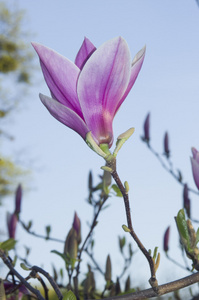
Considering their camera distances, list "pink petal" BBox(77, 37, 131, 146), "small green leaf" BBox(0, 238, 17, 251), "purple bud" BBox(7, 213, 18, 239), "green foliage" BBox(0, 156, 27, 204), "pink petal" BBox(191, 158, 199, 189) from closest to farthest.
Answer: "pink petal" BBox(77, 37, 131, 146), "pink petal" BBox(191, 158, 199, 189), "small green leaf" BBox(0, 238, 17, 251), "purple bud" BBox(7, 213, 18, 239), "green foliage" BBox(0, 156, 27, 204)

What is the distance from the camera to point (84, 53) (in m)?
0.48

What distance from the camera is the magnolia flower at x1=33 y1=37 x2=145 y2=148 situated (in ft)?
1.36

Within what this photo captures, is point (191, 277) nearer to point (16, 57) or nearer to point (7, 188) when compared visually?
point (7, 188)

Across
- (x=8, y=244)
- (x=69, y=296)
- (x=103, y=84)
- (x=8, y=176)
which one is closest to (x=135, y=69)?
(x=103, y=84)

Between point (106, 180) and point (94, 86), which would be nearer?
point (94, 86)

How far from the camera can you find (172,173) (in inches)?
60.3

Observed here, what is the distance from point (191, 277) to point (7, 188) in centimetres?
934

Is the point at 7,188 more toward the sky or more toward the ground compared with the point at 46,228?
more toward the sky

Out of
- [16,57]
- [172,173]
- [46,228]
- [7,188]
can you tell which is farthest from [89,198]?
[16,57]

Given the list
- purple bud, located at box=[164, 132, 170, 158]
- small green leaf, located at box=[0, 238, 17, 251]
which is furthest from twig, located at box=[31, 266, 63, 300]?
purple bud, located at box=[164, 132, 170, 158]

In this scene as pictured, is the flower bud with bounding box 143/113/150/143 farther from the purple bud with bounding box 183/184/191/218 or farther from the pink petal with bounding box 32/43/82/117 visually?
the pink petal with bounding box 32/43/82/117

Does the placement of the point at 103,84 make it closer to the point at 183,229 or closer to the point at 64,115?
the point at 64,115

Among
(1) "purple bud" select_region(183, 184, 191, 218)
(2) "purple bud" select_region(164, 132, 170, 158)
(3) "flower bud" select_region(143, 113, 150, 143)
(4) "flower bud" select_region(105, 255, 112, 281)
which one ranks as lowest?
(4) "flower bud" select_region(105, 255, 112, 281)

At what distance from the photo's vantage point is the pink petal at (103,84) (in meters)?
0.41
